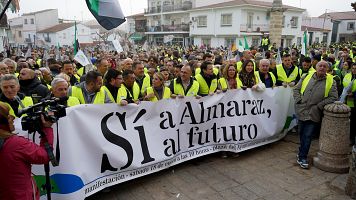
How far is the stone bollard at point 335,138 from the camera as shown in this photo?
4.64 metres

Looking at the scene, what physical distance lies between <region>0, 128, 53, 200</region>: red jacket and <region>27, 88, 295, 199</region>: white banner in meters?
1.04

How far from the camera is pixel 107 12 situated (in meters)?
5.39

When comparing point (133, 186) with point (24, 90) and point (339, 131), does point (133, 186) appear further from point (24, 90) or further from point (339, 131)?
point (339, 131)

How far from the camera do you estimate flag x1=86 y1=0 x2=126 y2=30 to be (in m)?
5.24

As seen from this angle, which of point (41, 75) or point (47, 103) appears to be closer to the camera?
point (47, 103)

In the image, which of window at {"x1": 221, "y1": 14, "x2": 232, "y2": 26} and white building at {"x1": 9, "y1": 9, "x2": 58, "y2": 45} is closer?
window at {"x1": 221, "y1": 14, "x2": 232, "y2": 26}

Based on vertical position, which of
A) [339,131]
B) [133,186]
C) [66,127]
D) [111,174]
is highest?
[66,127]

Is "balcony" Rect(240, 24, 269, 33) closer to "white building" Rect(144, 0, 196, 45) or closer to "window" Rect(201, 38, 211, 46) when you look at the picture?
"window" Rect(201, 38, 211, 46)

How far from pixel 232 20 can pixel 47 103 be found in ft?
130

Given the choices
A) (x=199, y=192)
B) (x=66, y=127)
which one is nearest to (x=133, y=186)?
(x=199, y=192)

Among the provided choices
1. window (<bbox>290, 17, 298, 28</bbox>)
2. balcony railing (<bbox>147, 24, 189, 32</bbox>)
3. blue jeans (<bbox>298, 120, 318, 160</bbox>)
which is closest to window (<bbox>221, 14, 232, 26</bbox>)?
balcony railing (<bbox>147, 24, 189, 32</bbox>)

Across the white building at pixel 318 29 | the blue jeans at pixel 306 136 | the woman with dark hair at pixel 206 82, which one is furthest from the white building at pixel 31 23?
the blue jeans at pixel 306 136

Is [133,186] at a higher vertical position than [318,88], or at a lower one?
lower

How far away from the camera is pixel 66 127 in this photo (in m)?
3.57
